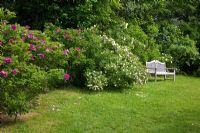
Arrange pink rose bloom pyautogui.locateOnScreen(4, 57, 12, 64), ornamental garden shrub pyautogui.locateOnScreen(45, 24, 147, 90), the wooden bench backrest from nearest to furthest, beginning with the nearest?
pink rose bloom pyautogui.locateOnScreen(4, 57, 12, 64)
ornamental garden shrub pyautogui.locateOnScreen(45, 24, 147, 90)
the wooden bench backrest

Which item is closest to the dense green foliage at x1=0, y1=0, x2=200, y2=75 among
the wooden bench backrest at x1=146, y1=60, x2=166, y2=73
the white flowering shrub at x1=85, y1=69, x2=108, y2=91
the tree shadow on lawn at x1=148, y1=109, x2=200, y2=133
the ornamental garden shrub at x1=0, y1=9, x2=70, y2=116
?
the wooden bench backrest at x1=146, y1=60, x2=166, y2=73

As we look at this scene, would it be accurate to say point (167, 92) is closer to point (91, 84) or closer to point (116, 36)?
point (91, 84)

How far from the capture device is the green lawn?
8.02 meters

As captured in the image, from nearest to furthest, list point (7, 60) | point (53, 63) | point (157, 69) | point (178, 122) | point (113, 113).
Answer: point (7, 60), point (178, 122), point (113, 113), point (53, 63), point (157, 69)

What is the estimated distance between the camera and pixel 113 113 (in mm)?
9242

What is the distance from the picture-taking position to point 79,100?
10.4 m

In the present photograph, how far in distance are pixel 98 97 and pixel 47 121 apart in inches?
109

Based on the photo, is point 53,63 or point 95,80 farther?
point 95,80

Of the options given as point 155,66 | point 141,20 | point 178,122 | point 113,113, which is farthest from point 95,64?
point 141,20

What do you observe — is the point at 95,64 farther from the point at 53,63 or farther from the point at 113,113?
the point at 113,113

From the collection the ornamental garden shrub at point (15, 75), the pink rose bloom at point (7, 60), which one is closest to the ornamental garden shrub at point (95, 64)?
the ornamental garden shrub at point (15, 75)

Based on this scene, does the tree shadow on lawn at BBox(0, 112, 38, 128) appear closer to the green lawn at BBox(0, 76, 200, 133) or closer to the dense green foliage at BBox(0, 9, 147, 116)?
the green lawn at BBox(0, 76, 200, 133)

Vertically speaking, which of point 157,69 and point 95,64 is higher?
point 95,64

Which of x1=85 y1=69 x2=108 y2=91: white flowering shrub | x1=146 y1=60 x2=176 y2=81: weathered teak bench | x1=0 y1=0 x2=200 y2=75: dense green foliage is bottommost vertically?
x1=85 y1=69 x2=108 y2=91: white flowering shrub
